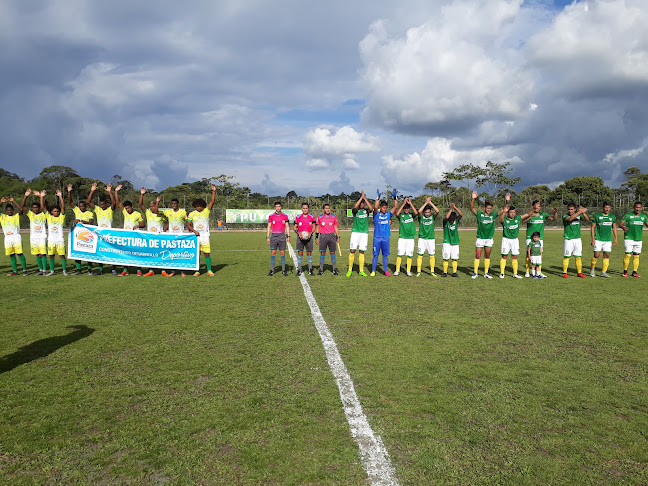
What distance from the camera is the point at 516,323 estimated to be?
6.67 metres

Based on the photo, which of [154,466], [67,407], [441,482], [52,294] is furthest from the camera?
[52,294]

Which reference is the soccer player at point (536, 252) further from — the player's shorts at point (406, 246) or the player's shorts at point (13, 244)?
the player's shorts at point (13, 244)

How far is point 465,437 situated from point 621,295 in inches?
300

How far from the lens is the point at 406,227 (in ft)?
38.3

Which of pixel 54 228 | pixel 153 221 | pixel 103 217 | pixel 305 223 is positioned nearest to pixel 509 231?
pixel 305 223

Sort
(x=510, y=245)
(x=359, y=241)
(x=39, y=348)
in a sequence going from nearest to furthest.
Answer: (x=39, y=348)
(x=510, y=245)
(x=359, y=241)

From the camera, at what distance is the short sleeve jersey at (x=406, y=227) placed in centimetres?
1168

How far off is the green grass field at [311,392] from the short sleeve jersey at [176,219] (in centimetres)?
456

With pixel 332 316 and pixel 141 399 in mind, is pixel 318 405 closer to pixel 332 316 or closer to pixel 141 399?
pixel 141 399

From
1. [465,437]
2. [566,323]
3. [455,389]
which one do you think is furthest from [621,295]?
[465,437]

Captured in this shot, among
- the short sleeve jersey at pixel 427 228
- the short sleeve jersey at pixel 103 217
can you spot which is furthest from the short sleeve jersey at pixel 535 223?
the short sleeve jersey at pixel 103 217

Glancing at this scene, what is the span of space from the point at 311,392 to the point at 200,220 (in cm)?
871

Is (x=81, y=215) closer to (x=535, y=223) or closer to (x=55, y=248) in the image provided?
(x=55, y=248)

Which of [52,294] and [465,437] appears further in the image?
[52,294]
